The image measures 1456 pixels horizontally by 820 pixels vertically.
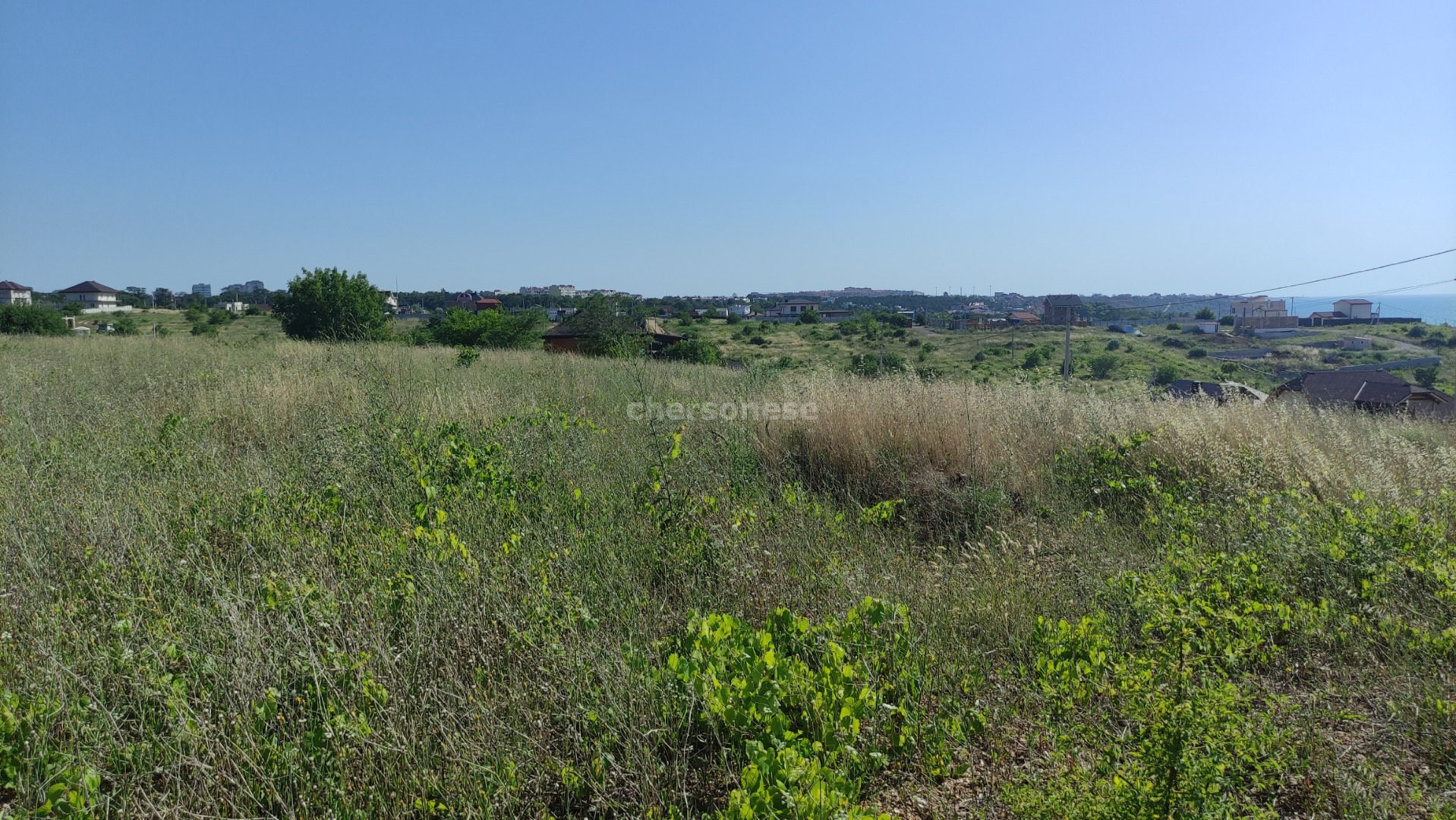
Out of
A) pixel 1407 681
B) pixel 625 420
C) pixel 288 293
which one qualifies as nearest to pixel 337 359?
pixel 625 420

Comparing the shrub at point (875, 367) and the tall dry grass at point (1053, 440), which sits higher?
the shrub at point (875, 367)

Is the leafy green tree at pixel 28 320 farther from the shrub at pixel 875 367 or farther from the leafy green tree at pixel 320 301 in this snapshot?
the shrub at pixel 875 367

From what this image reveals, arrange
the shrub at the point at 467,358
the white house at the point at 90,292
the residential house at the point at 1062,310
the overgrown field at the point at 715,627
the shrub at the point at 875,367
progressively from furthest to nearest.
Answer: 1. the white house at the point at 90,292
2. the residential house at the point at 1062,310
3. the shrub at the point at 467,358
4. the shrub at the point at 875,367
5. the overgrown field at the point at 715,627

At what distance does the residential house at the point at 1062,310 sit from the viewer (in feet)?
59.3

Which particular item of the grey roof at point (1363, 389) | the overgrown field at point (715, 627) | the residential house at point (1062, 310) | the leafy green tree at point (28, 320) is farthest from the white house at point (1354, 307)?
the leafy green tree at point (28, 320)

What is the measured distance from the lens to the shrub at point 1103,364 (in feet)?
85.2

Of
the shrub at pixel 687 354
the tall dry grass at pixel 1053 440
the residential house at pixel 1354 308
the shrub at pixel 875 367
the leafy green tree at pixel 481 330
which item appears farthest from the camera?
the residential house at pixel 1354 308

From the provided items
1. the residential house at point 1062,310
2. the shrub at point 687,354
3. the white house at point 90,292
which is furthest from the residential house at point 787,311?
the white house at point 90,292

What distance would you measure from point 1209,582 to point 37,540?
4.97 meters

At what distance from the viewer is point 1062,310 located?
19859mm

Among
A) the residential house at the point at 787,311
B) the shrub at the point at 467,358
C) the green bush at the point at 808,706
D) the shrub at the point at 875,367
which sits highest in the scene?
the residential house at the point at 787,311

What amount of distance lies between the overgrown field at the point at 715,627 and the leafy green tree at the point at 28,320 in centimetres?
2221

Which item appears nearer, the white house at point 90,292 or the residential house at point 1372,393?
the residential house at point 1372,393

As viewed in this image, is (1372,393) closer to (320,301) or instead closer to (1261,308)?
(1261,308)
